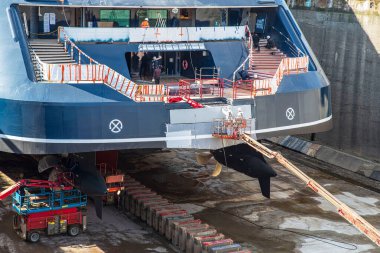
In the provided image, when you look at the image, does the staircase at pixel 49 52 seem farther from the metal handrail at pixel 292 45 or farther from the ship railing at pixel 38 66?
the metal handrail at pixel 292 45

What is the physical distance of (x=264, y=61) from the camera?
24.1 meters

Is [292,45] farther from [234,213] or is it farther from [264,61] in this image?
[234,213]

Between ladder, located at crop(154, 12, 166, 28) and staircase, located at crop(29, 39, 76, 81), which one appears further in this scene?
ladder, located at crop(154, 12, 166, 28)

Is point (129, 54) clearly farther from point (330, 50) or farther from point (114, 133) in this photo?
point (330, 50)

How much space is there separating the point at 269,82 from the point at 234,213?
13.5 feet

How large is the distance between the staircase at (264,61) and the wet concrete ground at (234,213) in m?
3.94

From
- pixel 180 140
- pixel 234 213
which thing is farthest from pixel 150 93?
pixel 234 213

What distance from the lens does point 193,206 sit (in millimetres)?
23391

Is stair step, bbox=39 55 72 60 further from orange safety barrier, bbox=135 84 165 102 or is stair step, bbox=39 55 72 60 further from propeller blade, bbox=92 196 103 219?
propeller blade, bbox=92 196 103 219

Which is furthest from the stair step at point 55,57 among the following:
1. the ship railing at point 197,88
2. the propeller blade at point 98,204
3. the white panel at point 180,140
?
the propeller blade at point 98,204

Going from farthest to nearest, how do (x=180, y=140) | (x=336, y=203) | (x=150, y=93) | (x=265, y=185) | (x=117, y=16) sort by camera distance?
(x=117, y=16), (x=265, y=185), (x=150, y=93), (x=180, y=140), (x=336, y=203)

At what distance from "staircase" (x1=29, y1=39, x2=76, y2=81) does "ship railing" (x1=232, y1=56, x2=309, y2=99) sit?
4596 millimetres

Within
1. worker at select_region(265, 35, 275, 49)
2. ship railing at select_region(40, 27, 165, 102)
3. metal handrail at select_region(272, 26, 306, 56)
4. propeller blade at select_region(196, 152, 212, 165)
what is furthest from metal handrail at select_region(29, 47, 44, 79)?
metal handrail at select_region(272, 26, 306, 56)

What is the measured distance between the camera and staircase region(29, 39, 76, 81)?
68.7 feet
